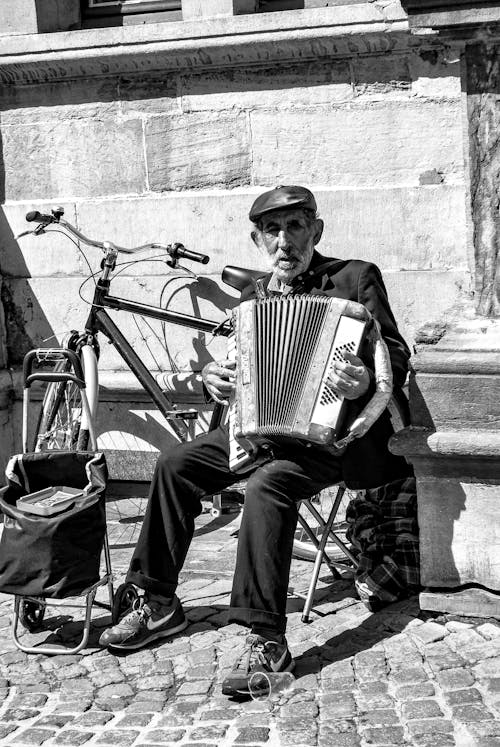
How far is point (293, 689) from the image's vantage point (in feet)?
12.4

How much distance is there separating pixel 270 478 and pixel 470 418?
30.4 inches

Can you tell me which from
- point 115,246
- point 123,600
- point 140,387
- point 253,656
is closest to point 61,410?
point 140,387

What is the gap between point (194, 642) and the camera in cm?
424

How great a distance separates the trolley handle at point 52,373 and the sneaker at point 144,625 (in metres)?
0.89

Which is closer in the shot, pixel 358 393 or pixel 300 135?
pixel 358 393

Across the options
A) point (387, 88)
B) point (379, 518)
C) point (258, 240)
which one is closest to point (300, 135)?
point (387, 88)

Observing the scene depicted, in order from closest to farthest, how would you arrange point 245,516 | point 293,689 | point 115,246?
point 293,689
point 245,516
point 115,246

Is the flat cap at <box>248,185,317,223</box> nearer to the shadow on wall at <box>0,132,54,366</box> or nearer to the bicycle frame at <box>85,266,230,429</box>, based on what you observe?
the bicycle frame at <box>85,266,230,429</box>

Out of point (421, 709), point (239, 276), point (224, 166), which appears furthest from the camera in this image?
point (224, 166)

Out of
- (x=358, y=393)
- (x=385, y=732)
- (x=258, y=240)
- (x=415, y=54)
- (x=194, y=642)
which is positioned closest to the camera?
(x=385, y=732)

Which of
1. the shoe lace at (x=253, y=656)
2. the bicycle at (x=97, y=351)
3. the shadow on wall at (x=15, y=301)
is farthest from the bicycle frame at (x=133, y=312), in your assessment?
the shoe lace at (x=253, y=656)

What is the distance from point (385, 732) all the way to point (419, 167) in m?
3.17

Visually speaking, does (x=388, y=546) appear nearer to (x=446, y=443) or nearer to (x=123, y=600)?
(x=446, y=443)

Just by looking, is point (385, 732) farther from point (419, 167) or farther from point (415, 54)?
point (415, 54)
